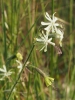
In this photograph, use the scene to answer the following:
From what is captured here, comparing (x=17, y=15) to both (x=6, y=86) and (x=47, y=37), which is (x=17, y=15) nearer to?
(x=6, y=86)

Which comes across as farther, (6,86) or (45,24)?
(6,86)

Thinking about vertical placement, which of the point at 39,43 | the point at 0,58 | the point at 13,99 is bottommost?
the point at 13,99

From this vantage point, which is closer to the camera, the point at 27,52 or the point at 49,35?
the point at 49,35

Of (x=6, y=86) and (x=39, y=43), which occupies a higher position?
(x=39, y=43)

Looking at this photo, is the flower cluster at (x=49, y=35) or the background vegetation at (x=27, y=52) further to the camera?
A: the background vegetation at (x=27, y=52)

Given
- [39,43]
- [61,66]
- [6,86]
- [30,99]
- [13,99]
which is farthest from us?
[61,66]

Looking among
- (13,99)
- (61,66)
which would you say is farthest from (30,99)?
(61,66)

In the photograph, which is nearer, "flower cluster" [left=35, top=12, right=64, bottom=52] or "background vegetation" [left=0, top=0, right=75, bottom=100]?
"flower cluster" [left=35, top=12, right=64, bottom=52]

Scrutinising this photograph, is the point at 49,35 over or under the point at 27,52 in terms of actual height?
over

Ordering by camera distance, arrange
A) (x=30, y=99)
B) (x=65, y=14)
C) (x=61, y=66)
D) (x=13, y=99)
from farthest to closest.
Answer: (x=65, y=14)
(x=61, y=66)
(x=30, y=99)
(x=13, y=99)

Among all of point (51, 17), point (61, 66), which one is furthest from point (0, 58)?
point (61, 66)
